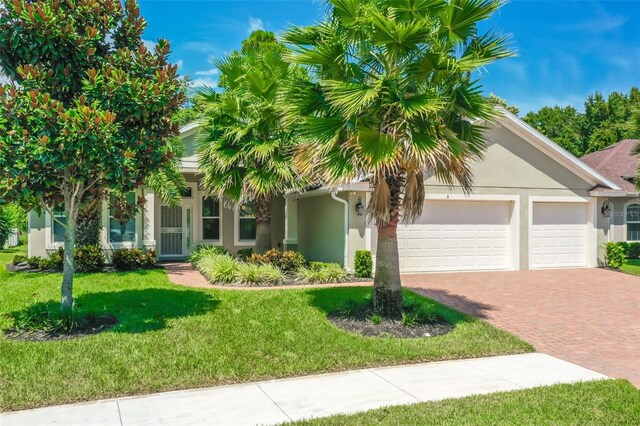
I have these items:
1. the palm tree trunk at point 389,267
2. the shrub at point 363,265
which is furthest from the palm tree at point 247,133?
the palm tree trunk at point 389,267

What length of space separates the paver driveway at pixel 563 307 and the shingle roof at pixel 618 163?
6.30 meters

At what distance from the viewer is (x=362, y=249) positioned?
45.6 feet

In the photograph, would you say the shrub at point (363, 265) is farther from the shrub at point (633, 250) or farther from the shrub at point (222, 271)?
the shrub at point (633, 250)

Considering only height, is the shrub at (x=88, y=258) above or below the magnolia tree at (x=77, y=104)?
below

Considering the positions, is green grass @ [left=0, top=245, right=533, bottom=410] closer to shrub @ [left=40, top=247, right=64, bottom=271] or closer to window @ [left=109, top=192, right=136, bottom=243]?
shrub @ [left=40, top=247, right=64, bottom=271]

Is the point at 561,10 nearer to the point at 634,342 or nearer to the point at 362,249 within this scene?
the point at 362,249

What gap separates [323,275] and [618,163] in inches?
706

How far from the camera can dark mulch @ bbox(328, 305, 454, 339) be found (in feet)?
26.3

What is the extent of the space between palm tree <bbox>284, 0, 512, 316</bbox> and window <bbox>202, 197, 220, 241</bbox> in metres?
11.3

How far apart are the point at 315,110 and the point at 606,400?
20.8 ft

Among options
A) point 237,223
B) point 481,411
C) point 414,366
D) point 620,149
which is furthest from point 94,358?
point 620,149

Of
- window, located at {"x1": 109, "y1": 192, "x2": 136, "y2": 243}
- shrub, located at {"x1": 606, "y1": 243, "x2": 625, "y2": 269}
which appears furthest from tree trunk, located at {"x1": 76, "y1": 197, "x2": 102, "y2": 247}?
shrub, located at {"x1": 606, "y1": 243, "x2": 625, "y2": 269}

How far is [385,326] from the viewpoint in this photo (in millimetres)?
8281

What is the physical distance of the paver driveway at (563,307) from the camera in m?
7.45
